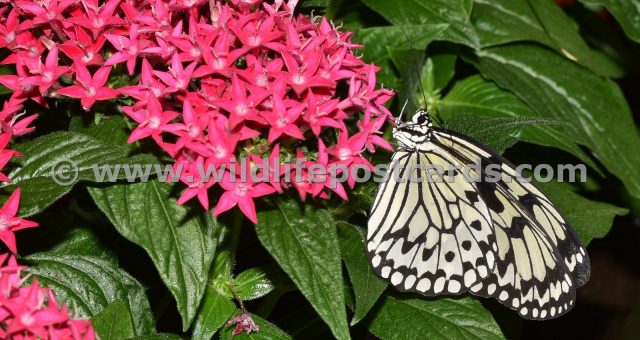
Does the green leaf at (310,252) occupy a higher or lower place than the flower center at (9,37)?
lower

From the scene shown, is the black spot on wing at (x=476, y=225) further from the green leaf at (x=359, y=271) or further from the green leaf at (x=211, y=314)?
the green leaf at (x=211, y=314)

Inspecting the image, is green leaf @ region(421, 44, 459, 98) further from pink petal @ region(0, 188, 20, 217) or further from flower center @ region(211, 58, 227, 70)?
pink petal @ region(0, 188, 20, 217)

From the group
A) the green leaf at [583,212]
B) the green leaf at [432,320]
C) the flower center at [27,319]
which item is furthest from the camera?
the green leaf at [583,212]

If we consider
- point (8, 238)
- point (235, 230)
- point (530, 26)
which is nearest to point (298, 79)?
point (235, 230)

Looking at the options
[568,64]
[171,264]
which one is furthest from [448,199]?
[568,64]

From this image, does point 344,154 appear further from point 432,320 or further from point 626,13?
point 626,13

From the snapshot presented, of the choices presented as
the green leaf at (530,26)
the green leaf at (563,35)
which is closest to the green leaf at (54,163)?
the green leaf at (530,26)

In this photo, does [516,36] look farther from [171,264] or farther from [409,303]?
[171,264]
